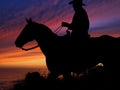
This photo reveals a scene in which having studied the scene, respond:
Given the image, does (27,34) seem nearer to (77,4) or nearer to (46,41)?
(46,41)

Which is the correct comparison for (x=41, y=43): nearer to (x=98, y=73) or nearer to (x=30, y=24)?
(x=30, y=24)

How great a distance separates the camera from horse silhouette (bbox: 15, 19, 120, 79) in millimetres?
15695

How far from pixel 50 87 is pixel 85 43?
8.30 feet

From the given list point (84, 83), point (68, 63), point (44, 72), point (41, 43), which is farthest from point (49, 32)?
point (44, 72)

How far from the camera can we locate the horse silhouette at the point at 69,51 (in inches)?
618

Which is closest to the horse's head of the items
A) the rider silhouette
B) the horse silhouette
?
the horse silhouette

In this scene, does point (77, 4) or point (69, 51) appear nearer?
point (77, 4)

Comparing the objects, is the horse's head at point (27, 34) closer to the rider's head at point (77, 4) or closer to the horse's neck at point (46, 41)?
the horse's neck at point (46, 41)

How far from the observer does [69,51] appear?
16234 mm

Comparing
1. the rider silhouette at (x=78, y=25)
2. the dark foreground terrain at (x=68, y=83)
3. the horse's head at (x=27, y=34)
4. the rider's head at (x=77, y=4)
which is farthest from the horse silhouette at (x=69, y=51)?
the rider's head at (x=77, y=4)

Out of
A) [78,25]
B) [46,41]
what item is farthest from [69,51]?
[78,25]

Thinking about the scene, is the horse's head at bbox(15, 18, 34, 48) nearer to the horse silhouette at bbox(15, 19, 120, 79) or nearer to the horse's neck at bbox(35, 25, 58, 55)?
the horse silhouette at bbox(15, 19, 120, 79)

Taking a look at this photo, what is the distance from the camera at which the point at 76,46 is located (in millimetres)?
15953

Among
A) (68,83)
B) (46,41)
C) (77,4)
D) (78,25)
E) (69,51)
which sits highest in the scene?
(77,4)
